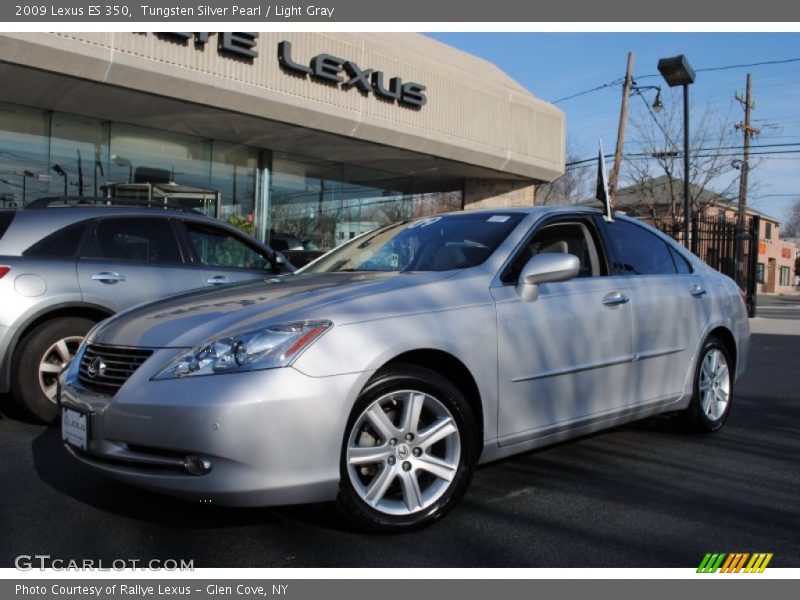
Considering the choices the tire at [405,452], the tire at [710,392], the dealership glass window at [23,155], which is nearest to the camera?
the tire at [405,452]

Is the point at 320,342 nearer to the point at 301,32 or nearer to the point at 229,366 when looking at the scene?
the point at 229,366

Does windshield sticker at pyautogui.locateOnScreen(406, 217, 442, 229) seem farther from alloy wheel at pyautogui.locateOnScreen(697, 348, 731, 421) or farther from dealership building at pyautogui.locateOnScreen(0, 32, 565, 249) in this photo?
dealership building at pyautogui.locateOnScreen(0, 32, 565, 249)

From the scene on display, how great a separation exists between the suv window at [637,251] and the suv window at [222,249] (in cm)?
297

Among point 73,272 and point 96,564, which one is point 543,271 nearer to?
point 96,564

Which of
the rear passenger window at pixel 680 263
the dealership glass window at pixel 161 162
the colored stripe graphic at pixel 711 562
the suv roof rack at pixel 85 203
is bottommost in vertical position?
the colored stripe graphic at pixel 711 562

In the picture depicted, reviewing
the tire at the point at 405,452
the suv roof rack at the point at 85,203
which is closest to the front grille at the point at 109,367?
the tire at the point at 405,452

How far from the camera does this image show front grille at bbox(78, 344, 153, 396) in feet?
11.0

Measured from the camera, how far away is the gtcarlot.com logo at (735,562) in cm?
307

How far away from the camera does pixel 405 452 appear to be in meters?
3.40

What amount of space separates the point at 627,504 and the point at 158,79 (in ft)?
32.1

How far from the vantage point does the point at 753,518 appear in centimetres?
368

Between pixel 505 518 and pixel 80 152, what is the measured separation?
12436 mm

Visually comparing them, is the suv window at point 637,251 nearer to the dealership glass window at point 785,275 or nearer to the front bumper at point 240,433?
the front bumper at point 240,433

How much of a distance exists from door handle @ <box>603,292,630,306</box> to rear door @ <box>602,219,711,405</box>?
0.09m
